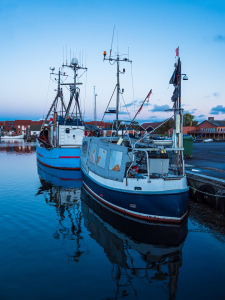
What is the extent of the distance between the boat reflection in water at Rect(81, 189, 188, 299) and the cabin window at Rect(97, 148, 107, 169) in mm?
2944

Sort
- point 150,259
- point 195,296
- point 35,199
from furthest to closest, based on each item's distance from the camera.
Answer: point 35,199 → point 150,259 → point 195,296

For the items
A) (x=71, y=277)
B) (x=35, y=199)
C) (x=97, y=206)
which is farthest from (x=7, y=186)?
(x=71, y=277)

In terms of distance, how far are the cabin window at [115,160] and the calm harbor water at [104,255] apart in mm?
2767

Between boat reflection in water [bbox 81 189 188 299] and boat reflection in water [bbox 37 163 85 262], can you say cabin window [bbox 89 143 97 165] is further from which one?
boat reflection in water [bbox 81 189 188 299]

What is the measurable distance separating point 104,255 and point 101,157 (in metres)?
6.86

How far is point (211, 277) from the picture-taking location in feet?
24.4

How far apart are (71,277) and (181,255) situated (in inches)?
171

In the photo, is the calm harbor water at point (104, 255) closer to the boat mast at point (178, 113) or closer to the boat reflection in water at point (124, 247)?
the boat reflection in water at point (124, 247)

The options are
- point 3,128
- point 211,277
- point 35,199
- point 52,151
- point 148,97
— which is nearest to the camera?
point 211,277

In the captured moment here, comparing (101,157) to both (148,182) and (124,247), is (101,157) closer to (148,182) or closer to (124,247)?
(148,182)

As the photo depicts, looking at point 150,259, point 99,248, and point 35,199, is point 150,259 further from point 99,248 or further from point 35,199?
point 35,199

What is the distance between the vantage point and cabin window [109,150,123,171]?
12.4 meters

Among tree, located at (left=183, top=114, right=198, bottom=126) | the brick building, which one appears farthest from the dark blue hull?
the brick building

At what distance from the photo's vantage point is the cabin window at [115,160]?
490 inches
